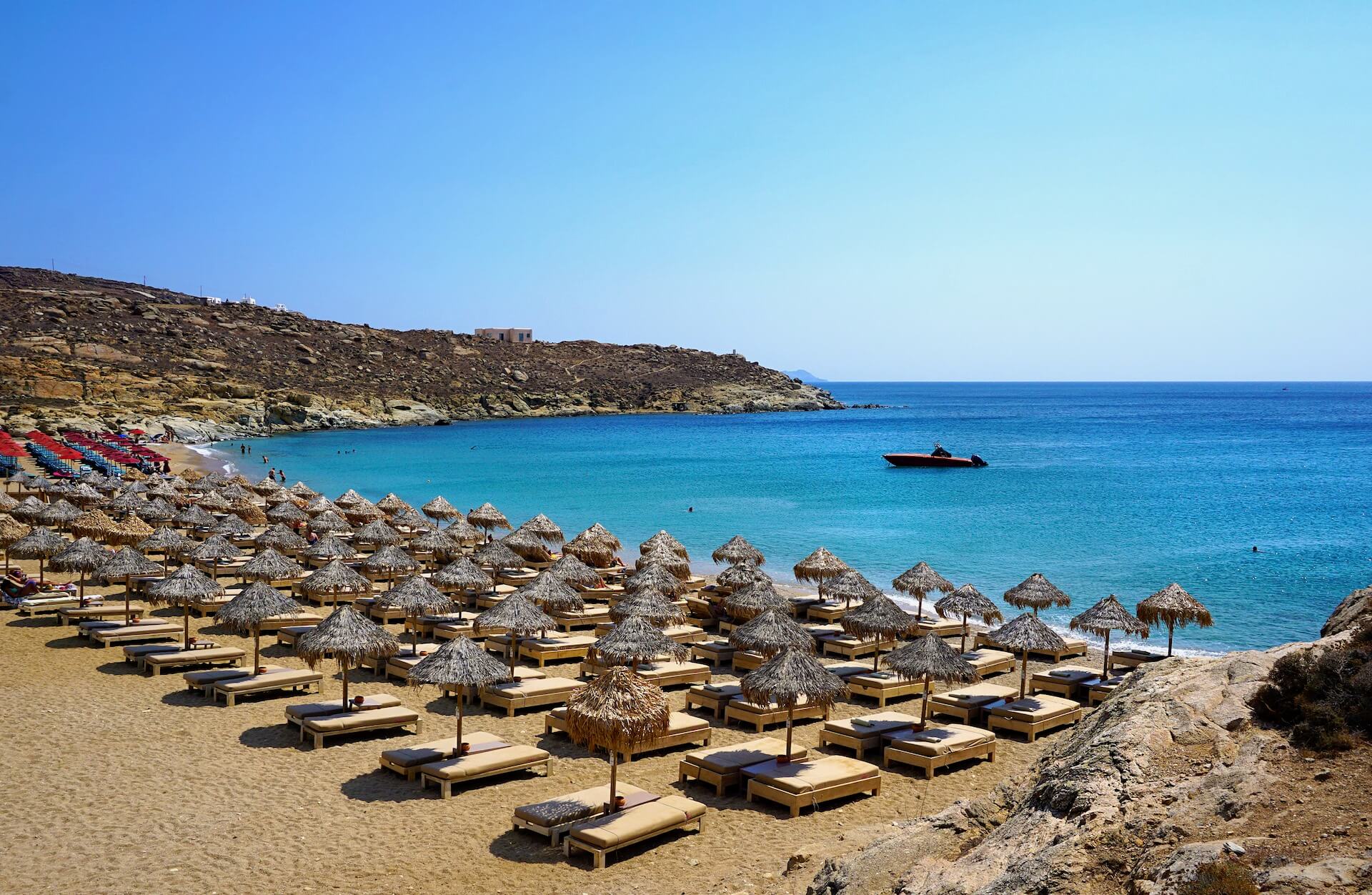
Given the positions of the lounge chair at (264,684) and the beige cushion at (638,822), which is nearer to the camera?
the beige cushion at (638,822)

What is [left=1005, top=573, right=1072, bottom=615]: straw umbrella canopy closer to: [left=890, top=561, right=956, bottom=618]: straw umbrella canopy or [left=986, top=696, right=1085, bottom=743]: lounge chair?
[left=890, top=561, right=956, bottom=618]: straw umbrella canopy

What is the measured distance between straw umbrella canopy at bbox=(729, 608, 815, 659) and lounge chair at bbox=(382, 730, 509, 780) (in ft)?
14.5

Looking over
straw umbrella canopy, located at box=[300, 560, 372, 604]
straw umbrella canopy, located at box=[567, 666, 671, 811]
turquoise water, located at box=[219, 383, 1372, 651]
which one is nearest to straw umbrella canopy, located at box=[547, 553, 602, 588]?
straw umbrella canopy, located at box=[300, 560, 372, 604]

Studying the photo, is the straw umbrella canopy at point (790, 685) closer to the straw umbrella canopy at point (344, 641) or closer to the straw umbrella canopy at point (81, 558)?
the straw umbrella canopy at point (344, 641)

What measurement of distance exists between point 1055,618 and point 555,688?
1472cm

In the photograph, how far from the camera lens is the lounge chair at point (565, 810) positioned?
10.6 metres

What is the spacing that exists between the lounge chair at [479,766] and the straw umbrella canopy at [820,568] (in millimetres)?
10628

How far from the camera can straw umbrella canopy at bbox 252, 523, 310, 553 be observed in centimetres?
2527

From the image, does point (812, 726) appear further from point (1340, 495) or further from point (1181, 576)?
point (1340, 495)

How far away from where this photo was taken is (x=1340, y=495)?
50.5m

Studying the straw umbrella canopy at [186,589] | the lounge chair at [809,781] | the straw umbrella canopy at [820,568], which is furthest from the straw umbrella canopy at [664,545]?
the lounge chair at [809,781]

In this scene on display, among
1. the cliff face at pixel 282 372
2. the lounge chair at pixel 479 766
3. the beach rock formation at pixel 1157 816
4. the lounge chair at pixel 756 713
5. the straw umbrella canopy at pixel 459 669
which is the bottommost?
the lounge chair at pixel 756 713

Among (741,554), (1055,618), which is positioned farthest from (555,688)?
(1055,618)

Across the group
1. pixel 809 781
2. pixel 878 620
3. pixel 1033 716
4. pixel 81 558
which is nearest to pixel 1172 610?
pixel 1033 716
